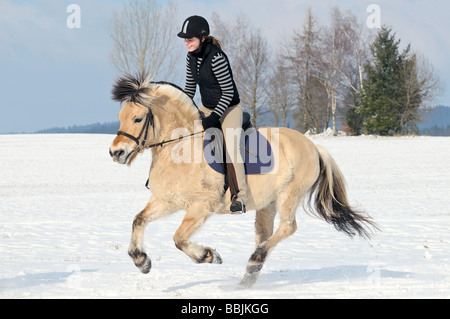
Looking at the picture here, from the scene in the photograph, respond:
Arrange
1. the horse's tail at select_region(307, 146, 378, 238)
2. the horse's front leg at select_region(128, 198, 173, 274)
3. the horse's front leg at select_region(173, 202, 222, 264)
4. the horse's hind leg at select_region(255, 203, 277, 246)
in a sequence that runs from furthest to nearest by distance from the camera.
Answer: the horse's tail at select_region(307, 146, 378, 238) → the horse's hind leg at select_region(255, 203, 277, 246) → the horse's front leg at select_region(128, 198, 173, 274) → the horse's front leg at select_region(173, 202, 222, 264)

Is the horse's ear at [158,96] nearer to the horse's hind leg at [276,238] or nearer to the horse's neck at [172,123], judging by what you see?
the horse's neck at [172,123]

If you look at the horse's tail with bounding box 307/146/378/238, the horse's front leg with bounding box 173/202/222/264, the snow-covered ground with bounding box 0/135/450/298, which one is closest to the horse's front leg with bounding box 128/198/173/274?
the horse's front leg with bounding box 173/202/222/264

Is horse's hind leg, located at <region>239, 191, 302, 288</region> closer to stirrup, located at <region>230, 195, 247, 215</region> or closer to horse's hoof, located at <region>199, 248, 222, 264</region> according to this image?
horse's hoof, located at <region>199, 248, 222, 264</region>

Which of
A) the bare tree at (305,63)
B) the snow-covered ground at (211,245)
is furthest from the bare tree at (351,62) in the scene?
the snow-covered ground at (211,245)

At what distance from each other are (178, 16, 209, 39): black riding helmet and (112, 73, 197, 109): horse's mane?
23.0 inches

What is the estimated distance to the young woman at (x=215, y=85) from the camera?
5383 millimetres

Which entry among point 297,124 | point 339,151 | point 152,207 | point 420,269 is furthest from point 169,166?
point 297,124

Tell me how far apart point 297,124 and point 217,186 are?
57.0 meters

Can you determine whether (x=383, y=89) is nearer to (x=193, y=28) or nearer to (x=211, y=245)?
(x=211, y=245)

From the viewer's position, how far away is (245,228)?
1127 centimetres

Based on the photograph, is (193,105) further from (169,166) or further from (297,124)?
(297,124)

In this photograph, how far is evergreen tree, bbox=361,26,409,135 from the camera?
4334 cm

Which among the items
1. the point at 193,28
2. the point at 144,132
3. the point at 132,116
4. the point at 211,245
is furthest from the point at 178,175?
the point at 211,245

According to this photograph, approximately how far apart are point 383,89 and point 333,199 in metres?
39.1
